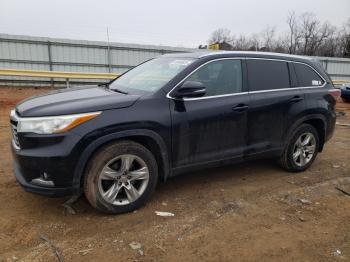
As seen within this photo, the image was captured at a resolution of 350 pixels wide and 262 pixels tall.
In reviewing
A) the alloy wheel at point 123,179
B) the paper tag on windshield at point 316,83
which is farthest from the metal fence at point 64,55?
the alloy wheel at point 123,179

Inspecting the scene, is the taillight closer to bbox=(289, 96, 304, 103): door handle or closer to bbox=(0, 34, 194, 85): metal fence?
bbox=(289, 96, 304, 103): door handle

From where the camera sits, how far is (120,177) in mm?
3600

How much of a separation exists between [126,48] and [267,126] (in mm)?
15891

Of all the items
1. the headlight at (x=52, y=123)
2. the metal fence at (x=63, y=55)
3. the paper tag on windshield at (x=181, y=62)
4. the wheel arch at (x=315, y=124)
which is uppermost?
the metal fence at (x=63, y=55)

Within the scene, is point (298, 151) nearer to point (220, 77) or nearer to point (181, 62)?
point (220, 77)

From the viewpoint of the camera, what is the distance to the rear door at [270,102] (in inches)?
177

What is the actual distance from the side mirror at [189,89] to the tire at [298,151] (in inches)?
75.9

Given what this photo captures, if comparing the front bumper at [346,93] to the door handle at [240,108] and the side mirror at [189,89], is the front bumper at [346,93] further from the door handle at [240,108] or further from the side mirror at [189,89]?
the side mirror at [189,89]

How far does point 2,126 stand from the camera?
314 inches

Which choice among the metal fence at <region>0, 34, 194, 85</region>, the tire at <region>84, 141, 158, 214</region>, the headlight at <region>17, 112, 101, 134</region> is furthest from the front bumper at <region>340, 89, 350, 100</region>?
the headlight at <region>17, 112, 101, 134</region>

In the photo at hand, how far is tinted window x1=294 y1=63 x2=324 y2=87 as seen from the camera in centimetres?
509

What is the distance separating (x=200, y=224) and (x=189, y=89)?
1.49 m

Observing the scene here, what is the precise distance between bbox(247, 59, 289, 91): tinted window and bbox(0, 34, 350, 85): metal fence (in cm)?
1411

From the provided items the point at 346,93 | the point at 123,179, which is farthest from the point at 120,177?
the point at 346,93
